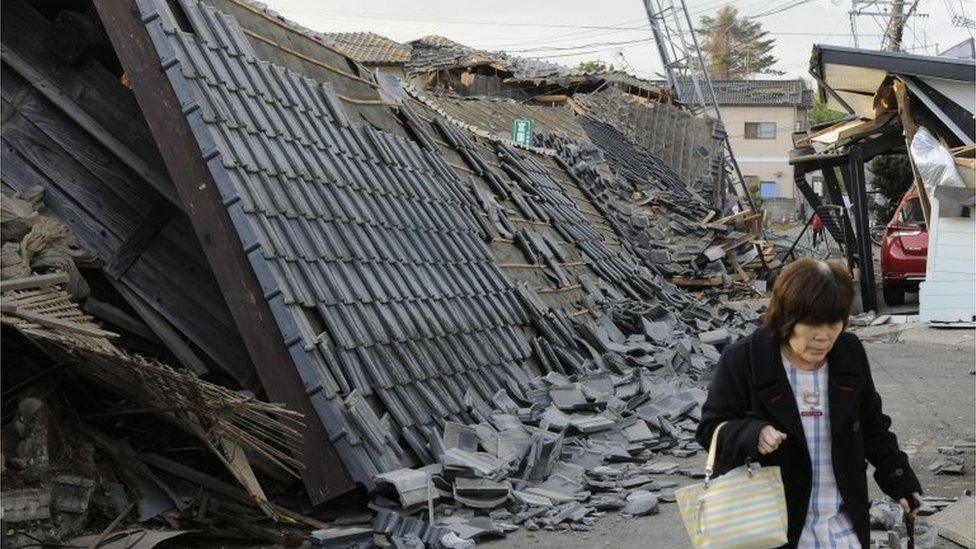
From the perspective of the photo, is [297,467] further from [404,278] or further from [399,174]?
[399,174]

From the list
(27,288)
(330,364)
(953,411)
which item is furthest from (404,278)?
(953,411)

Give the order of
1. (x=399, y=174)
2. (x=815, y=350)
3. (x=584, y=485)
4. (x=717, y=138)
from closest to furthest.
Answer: (x=815, y=350)
(x=584, y=485)
(x=399, y=174)
(x=717, y=138)

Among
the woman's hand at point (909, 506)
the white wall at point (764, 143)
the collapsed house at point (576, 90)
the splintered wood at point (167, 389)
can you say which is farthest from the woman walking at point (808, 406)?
the white wall at point (764, 143)

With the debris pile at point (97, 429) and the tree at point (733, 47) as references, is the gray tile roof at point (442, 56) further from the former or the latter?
the tree at point (733, 47)

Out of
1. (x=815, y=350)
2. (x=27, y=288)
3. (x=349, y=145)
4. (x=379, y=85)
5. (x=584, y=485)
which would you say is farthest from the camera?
(x=379, y=85)

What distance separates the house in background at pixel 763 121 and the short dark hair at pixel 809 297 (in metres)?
67.0

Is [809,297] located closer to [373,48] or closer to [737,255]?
[737,255]

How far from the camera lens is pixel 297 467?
7336 mm

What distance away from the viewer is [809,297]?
13.2 feet

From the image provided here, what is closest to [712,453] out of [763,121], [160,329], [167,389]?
[167,389]

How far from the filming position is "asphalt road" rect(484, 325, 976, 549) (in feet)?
23.9

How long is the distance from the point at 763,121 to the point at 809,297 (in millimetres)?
69413

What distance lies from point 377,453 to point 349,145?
3.49 meters

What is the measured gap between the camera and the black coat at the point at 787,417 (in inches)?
161
